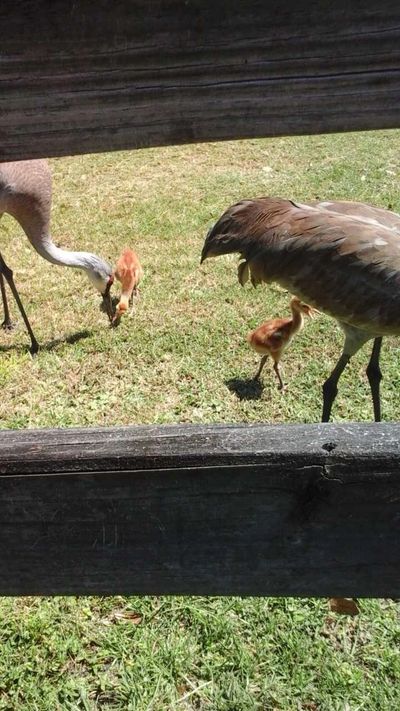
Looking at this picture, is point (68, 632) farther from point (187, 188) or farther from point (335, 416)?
point (187, 188)

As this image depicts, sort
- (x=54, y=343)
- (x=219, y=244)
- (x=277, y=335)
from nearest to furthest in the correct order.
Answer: (x=219, y=244), (x=277, y=335), (x=54, y=343)

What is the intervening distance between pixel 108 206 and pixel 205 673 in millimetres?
5541

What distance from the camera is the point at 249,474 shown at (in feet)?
3.38

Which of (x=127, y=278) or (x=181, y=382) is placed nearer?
(x=181, y=382)

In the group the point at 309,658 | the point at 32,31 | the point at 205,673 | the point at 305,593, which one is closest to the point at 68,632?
the point at 205,673

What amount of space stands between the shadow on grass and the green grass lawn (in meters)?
0.02

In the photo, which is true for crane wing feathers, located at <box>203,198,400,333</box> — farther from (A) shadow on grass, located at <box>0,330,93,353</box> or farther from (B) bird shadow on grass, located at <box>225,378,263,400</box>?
(A) shadow on grass, located at <box>0,330,93,353</box>

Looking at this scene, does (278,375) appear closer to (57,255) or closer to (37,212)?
(57,255)

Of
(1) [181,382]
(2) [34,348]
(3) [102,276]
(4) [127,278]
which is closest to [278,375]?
(1) [181,382]

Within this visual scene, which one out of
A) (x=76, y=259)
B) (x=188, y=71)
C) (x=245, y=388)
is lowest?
(x=245, y=388)

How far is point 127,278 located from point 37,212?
999mm

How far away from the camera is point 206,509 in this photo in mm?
1061

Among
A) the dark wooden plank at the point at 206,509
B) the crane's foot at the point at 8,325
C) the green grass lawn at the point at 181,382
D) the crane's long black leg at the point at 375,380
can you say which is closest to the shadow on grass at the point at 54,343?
the green grass lawn at the point at 181,382

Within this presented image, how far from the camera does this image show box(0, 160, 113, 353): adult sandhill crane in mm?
5453
